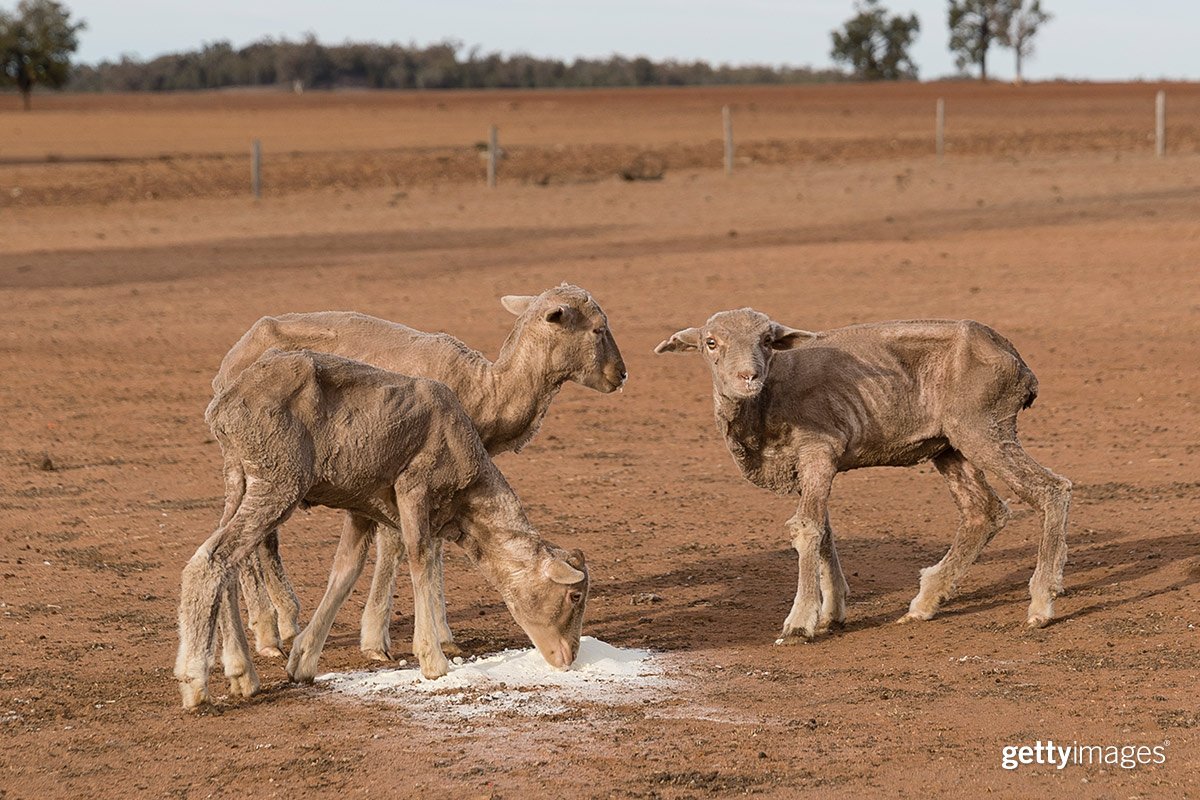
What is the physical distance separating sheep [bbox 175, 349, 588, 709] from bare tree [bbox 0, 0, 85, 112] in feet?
216

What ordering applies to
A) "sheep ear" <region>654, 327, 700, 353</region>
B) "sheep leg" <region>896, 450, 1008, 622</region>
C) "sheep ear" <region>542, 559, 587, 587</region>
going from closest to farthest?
"sheep ear" <region>542, 559, 587, 587</region> → "sheep ear" <region>654, 327, 700, 353</region> → "sheep leg" <region>896, 450, 1008, 622</region>

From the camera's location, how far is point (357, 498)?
7934 mm

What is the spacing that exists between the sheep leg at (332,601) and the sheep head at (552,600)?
809mm

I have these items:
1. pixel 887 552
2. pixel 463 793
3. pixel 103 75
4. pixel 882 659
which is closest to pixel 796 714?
pixel 882 659

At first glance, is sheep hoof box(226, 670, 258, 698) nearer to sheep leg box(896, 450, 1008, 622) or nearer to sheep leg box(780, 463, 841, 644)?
sheep leg box(780, 463, 841, 644)

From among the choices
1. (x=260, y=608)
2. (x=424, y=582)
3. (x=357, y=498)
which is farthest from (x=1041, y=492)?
(x=260, y=608)

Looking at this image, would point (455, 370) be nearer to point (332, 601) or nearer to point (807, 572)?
point (332, 601)

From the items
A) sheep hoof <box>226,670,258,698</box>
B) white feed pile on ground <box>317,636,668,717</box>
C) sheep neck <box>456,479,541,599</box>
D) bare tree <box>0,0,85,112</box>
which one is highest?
bare tree <box>0,0,85,112</box>

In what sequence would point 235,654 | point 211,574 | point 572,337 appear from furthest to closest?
1. point 572,337
2. point 235,654
3. point 211,574

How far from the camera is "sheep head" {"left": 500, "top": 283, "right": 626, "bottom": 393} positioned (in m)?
8.82

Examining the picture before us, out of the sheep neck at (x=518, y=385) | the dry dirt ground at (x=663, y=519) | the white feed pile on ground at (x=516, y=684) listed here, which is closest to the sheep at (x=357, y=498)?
the white feed pile on ground at (x=516, y=684)

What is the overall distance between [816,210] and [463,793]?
1038 inches

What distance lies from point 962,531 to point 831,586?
91cm

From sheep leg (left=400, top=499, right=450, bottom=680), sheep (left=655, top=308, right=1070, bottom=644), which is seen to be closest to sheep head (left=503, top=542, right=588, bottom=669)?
sheep leg (left=400, top=499, right=450, bottom=680)
